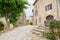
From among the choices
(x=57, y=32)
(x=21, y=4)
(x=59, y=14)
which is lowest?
(x=57, y=32)

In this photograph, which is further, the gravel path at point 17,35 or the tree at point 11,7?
the tree at point 11,7

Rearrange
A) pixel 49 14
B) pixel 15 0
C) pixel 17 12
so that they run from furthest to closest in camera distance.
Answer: pixel 49 14 < pixel 17 12 < pixel 15 0

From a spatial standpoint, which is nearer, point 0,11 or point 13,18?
point 0,11

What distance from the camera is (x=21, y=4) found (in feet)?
74.2

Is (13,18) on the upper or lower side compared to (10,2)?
lower

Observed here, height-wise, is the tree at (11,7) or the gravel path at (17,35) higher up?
the tree at (11,7)

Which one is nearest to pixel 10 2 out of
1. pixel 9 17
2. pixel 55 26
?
pixel 9 17

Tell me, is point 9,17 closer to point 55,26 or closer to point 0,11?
point 0,11

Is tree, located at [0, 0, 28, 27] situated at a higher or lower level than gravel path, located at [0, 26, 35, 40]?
higher

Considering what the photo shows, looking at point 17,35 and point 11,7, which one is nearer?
point 17,35

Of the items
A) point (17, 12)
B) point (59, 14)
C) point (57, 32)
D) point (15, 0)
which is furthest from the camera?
point (17, 12)

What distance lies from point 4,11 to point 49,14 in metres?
7.77

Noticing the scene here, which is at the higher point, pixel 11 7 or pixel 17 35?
pixel 11 7

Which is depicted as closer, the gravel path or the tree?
the gravel path
